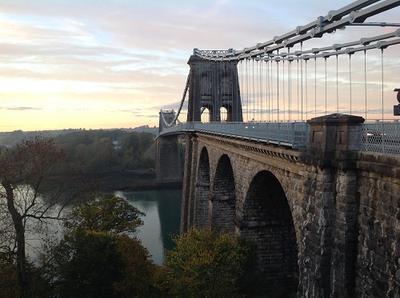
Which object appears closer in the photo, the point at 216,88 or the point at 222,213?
the point at 222,213

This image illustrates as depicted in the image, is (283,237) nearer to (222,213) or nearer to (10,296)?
(222,213)

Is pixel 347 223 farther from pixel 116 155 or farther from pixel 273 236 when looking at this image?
pixel 116 155

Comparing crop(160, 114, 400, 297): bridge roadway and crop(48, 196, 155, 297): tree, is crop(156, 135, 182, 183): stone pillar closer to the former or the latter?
crop(48, 196, 155, 297): tree

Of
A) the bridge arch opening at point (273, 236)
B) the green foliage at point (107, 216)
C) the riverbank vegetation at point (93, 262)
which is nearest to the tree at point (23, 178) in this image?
the riverbank vegetation at point (93, 262)

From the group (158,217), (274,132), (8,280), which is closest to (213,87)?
(158,217)

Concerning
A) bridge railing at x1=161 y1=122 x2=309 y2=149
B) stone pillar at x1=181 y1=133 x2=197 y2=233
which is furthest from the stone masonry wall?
stone pillar at x1=181 y1=133 x2=197 y2=233

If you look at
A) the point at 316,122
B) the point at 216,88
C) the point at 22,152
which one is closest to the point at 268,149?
the point at 316,122

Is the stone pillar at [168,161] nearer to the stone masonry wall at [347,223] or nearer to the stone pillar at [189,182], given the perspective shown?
the stone pillar at [189,182]
